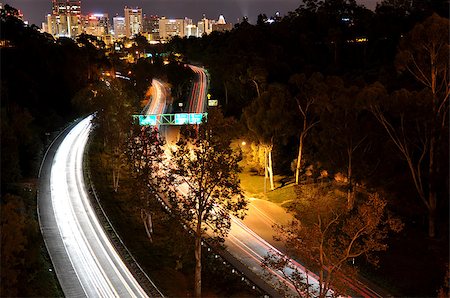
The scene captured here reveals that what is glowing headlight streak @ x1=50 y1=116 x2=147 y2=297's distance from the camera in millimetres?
17641

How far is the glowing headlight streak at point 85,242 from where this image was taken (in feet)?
57.9

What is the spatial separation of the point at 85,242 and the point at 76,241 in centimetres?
39

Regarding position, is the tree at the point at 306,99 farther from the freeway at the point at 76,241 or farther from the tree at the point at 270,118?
the freeway at the point at 76,241

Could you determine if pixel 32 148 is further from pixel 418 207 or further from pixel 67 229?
pixel 418 207

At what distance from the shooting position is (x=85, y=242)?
69.7ft

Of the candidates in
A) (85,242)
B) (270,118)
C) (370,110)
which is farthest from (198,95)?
(85,242)

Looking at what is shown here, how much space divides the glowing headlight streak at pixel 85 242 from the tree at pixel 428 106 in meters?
12.2

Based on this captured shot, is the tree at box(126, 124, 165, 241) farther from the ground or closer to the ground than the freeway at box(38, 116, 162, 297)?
farther from the ground

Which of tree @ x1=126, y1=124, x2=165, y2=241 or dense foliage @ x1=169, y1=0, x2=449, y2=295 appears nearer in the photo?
dense foliage @ x1=169, y1=0, x2=449, y2=295

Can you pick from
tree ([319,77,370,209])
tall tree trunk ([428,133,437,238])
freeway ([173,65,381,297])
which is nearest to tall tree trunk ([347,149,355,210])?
tree ([319,77,370,209])

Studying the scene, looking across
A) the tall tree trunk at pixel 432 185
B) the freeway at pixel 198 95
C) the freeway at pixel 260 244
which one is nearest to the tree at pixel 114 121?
the freeway at pixel 260 244

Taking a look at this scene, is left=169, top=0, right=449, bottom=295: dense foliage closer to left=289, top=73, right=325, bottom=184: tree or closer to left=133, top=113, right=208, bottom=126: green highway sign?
left=289, top=73, right=325, bottom=184: tree

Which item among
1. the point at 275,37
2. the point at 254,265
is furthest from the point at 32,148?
the point at 275,37

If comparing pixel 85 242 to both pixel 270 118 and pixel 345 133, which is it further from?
pixel 270 118
